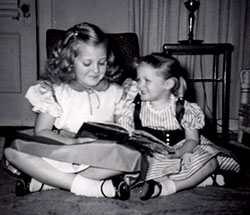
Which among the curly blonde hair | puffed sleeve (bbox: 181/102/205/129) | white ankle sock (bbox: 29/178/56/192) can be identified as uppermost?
the curly blonde hair

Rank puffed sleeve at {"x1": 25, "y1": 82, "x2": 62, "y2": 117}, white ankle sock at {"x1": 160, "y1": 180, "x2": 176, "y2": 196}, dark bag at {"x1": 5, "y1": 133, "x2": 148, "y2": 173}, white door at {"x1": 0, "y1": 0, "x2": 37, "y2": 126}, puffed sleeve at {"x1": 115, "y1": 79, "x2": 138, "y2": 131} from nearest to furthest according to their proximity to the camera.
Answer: dark bag at {"x1": 5, "y1": 133, "x2": 148, "y2": 173} → white ankle sock at {"x1": 160, "y1": 180, "x2": 176, "y2": 196} → puffed sleeve at {"x1": 25, "y1": 82, "x2": 62, "y2": 117} → puffed sleeve at {"x1": 115, "y1": 79, "x2": 138, "y2": 131} → white door at {"x1": 0, "y1": 0, "x2": 37, "y2": 126}

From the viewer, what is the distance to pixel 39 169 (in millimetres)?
1136

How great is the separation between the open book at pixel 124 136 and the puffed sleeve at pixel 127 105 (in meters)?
0.22

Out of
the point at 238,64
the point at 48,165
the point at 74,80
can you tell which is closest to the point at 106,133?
the point at 48,165

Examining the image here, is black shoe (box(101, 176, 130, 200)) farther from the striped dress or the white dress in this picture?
the white dress

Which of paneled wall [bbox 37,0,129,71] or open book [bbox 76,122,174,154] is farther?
paneled wall [bbox 37,0,129,71]

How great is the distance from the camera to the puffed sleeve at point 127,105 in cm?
145

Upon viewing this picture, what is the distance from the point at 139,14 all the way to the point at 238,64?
91cm

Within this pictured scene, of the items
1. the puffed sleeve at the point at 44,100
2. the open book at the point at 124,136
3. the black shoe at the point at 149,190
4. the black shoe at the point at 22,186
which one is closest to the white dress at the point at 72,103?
the puffed sleeve at the point at 44,100

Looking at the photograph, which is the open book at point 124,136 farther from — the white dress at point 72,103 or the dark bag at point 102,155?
the white dress at point 72,103

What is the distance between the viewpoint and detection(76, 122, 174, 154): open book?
3.76 feet

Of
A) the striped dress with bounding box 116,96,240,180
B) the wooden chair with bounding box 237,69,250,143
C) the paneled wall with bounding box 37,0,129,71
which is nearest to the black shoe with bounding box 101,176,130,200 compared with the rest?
the striped dress with bounding box 116,96,240,180

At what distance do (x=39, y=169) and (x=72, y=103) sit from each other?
0.35m

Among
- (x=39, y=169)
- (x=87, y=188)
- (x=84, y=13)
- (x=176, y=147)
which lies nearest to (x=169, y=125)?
(x=176, y=147)
